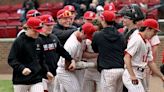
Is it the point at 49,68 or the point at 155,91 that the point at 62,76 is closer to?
the point at 49,68

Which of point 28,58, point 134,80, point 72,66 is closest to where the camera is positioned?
point 134,80

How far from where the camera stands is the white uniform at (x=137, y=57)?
674 cm

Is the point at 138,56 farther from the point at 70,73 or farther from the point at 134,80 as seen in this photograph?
the point at 70,73

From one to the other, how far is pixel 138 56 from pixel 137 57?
2 cm

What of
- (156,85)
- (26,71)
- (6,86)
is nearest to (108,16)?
(26,71)

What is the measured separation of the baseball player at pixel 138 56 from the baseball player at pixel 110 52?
0.37m

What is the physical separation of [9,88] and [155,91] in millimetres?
3437

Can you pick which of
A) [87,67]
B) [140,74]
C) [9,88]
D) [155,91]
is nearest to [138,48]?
[140,74]

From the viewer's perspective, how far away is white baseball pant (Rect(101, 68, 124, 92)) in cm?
733

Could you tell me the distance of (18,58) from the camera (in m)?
6.91

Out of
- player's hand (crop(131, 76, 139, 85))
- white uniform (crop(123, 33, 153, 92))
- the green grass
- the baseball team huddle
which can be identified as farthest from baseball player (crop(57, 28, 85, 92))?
the green grass

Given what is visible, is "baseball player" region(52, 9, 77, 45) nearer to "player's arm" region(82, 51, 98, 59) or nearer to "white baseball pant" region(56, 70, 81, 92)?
"player's arm" region(82, 51, 98, 59)

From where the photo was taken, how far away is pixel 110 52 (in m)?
7.33

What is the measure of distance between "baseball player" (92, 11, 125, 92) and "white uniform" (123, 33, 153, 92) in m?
0.37
